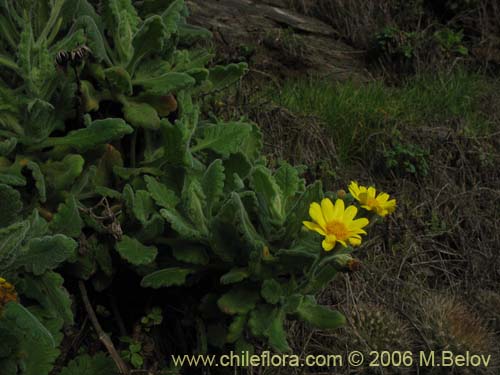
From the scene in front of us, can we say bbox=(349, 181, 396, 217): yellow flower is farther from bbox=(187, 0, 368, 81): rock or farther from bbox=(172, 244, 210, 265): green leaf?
bbox=(187, 0, 368, 81): rock

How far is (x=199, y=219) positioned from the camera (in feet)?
7.64

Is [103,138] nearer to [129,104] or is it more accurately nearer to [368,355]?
[129,104]

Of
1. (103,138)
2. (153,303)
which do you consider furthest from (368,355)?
(103,138)

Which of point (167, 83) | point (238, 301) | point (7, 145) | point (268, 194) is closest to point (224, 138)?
point (167, 83)

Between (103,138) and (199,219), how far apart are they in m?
0.40

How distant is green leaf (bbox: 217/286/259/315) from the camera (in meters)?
2.23

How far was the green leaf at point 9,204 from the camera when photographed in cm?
215

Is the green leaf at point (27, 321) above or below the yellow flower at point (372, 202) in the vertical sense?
below

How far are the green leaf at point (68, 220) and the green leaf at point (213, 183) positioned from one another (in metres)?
0.41

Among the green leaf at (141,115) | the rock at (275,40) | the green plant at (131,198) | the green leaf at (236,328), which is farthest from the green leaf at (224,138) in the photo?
the rock at (275,40)

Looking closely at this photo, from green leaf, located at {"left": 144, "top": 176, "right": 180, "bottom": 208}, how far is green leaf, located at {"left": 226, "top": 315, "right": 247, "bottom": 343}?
0.43m

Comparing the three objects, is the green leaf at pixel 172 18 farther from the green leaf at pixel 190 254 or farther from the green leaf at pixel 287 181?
the green leaf at pixel 190 254

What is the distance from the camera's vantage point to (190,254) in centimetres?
232

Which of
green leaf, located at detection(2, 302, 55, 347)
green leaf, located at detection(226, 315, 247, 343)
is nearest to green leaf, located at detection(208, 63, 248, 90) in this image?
green leaf, located at detection(226, 315, 247, 343)
